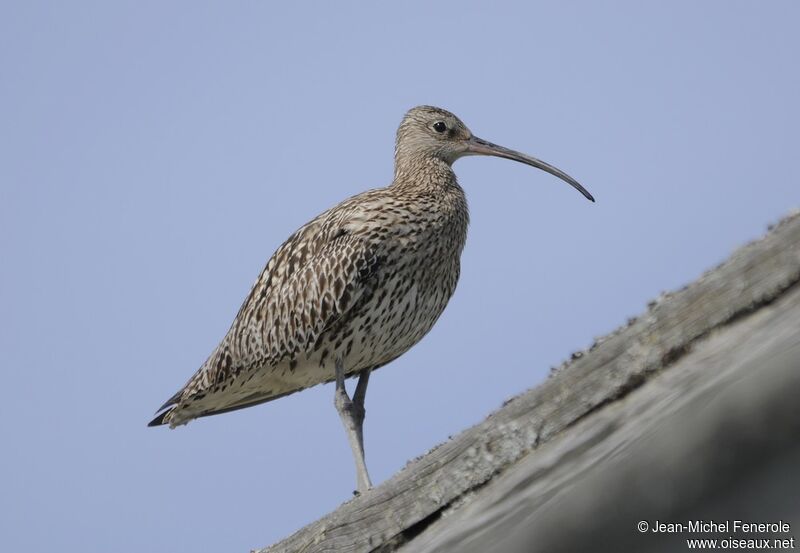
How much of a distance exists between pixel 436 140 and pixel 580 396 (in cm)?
974

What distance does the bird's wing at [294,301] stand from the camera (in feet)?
35.8

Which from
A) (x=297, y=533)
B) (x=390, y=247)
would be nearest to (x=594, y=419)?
(x=297, y=533)

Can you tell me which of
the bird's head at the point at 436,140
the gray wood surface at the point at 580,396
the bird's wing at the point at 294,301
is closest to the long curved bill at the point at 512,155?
the bird's head at the point at 436,140

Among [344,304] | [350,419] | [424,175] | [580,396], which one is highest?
[424,175]

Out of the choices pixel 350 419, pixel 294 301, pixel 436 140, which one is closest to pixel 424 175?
pixel 436 140

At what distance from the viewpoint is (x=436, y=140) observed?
527 inches

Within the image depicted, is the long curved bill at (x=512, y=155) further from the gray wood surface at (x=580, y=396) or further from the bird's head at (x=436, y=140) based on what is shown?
the gray wood surface at (x=580, y=396)

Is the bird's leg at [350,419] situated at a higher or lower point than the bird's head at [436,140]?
lower

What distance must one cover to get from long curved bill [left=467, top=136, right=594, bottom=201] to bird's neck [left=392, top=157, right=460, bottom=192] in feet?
1.52

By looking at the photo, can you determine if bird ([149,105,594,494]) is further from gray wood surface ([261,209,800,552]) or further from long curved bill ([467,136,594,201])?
gray wood surface ([261,209,800,552])

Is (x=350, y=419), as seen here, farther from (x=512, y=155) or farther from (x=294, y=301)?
(x=512, y=155)

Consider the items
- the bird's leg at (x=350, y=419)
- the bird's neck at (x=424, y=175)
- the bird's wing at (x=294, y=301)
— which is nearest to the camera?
the bird's wing at (x=294, y=301)

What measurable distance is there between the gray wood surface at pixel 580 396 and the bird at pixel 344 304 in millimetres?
6102

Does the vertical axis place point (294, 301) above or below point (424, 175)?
below
